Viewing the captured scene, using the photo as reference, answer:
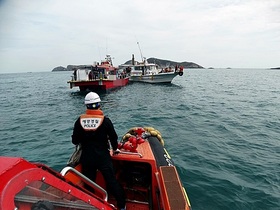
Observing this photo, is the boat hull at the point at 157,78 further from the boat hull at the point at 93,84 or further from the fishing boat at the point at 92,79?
the boat hull at the point at 93,84

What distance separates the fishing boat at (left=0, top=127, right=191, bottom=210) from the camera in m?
1.53

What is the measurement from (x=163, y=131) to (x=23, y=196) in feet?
28.2

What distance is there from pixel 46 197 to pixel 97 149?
144 cm

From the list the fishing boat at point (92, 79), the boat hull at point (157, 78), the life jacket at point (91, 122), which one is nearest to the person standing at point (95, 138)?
the life jacket at point (91, 122)

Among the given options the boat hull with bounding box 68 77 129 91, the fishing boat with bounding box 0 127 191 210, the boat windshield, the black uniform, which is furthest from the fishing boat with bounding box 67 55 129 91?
the boat windshield

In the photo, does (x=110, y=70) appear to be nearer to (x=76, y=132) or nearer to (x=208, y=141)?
(x=208, y=141)

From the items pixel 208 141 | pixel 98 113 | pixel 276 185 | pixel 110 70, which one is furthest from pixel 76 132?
pixel 110 70

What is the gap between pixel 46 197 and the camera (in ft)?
5.90

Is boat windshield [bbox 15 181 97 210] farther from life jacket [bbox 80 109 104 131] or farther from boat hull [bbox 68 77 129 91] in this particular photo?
boat hull [bbox 68 77 129 91]

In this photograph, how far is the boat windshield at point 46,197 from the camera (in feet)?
5.13

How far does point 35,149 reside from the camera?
8.11 m

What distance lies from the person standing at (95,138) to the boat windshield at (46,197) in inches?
41.8

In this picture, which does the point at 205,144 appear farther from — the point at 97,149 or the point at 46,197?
the point at 46,197

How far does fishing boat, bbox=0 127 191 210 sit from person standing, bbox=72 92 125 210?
286 millimetres
